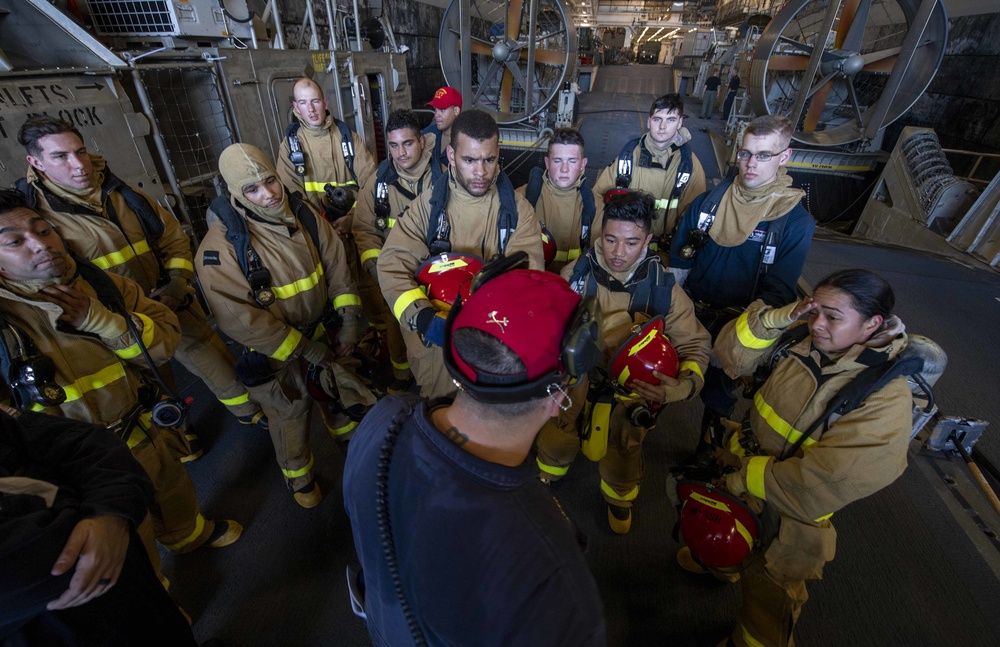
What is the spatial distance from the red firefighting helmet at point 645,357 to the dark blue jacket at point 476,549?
113cm

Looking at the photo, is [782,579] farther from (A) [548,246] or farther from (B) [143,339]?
(B) [143,339]

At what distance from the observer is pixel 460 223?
2.43m

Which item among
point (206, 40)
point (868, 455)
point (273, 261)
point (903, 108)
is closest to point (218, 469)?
point (273, 261)

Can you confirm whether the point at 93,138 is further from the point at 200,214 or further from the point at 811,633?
the point at 811,633

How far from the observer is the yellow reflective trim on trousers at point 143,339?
5.94ft

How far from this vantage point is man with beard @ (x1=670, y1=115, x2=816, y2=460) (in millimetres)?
2414

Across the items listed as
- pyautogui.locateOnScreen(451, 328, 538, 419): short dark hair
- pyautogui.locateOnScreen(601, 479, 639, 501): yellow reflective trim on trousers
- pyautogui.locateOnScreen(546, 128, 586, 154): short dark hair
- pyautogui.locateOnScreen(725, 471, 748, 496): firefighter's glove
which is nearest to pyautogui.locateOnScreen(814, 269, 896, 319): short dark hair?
pyautogui.locateOnScreen(725, 471, 748, 496): firefighter's glove

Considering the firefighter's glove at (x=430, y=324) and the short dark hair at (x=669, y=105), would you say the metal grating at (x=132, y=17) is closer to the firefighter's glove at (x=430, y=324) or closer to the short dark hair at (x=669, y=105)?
the firefighter's glove at (x=430, y=324)

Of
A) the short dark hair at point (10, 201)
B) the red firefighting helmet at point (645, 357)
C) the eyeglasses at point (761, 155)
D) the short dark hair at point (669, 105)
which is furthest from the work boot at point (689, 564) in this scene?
the short dark hair at point (10, 201)

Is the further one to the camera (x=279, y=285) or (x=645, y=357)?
(x=279, y=285)

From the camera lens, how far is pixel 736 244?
2523 millimetres

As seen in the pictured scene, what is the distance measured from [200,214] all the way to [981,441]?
6.54 metres

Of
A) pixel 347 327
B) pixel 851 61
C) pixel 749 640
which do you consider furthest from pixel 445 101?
pixel 851 61

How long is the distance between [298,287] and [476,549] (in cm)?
198
